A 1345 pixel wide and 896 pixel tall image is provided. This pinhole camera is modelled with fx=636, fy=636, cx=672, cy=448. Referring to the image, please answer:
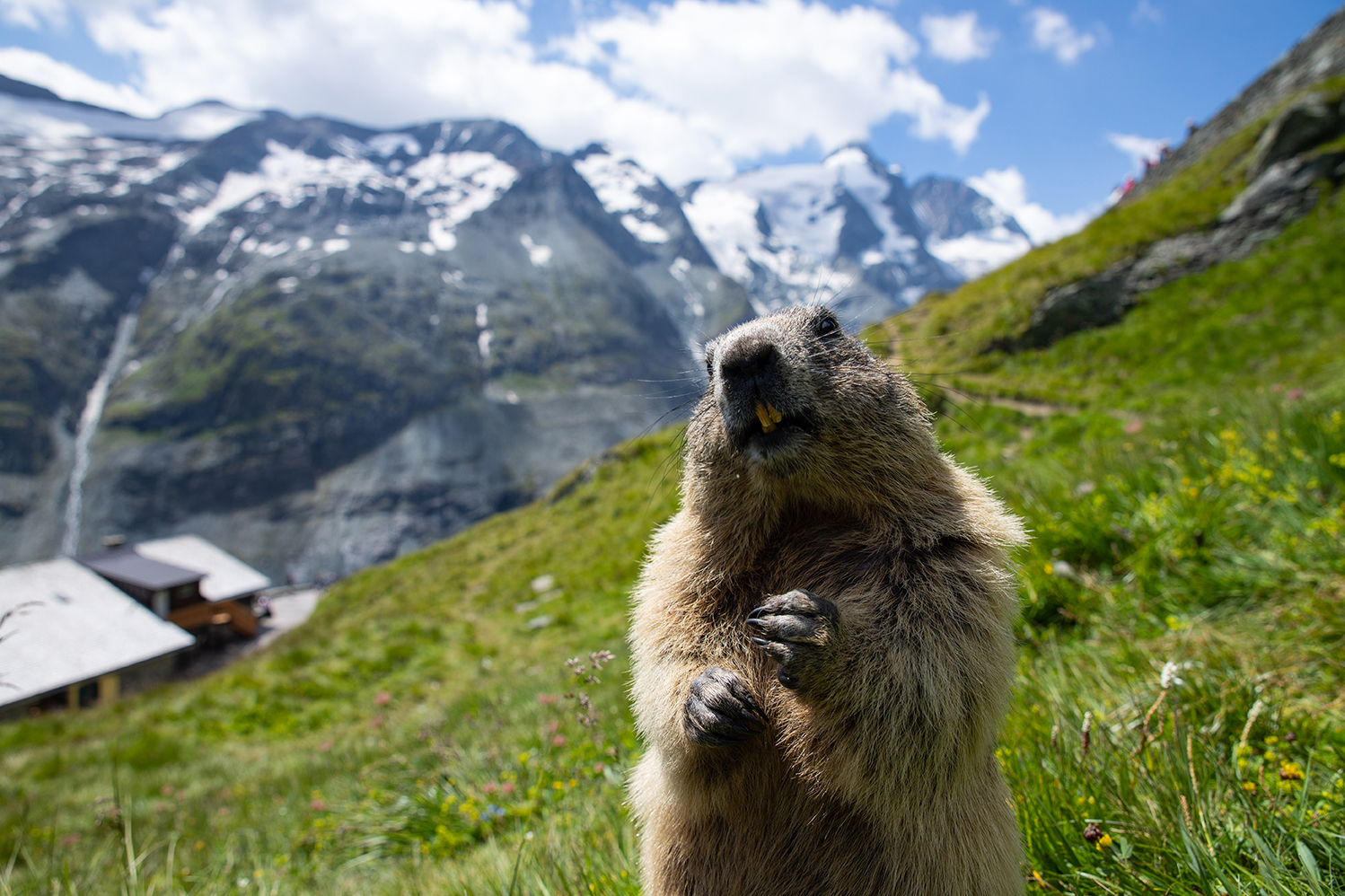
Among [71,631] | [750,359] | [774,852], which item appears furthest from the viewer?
[71,631]

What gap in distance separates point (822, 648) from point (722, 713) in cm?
47

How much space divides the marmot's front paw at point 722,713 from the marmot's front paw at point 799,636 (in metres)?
0.20

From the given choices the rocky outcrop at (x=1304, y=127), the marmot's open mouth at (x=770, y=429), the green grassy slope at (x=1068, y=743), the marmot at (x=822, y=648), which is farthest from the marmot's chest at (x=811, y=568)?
the rocky outcrop at (x=1304, y=127)

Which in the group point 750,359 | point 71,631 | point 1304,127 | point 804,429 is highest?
point 1304,127

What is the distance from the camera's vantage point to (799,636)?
2.25 metres

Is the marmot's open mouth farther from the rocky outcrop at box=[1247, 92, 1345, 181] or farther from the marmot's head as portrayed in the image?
the rocky outcrop at box=[1247, 92, 1345, 181]

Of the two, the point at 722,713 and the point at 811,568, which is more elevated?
the point at 811,568

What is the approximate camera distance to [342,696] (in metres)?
15.8

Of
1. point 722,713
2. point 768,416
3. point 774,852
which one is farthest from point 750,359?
point 774,852

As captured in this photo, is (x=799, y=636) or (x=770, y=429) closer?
(x=799, y=636)

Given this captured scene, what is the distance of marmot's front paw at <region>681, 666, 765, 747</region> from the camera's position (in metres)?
2.40

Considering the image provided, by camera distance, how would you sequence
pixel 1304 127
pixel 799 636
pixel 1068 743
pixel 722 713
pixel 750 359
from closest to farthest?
pixel 799 636, pixel 722 713, pixel 750 359, pixel 1068 743, pixel 1304 127

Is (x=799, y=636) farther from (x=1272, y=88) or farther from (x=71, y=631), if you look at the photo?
(x=1272, y=88)

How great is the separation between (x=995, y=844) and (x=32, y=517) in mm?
237406
